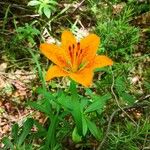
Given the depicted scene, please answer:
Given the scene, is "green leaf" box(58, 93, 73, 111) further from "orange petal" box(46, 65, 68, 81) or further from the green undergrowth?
"orange petal" box(46, 65, 68, 81)

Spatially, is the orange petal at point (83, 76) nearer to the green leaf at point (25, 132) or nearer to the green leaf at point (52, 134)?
the green leaf at point (52, 134)

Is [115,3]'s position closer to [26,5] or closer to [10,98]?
[26,5]

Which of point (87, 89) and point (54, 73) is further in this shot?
point (87, 89)

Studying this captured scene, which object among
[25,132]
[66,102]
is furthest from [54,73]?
[25,132]

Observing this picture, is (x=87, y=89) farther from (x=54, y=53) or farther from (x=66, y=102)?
(x=54, y=53)

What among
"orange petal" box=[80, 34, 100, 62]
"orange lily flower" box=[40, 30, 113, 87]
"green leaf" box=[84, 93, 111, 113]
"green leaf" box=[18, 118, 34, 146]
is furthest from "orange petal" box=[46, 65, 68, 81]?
"green leaf" box=[18, 118, 34, 146]

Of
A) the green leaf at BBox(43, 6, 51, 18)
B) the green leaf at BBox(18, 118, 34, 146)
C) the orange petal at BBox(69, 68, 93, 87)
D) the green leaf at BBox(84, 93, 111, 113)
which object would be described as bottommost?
the green leaf at BBox(18, 118, 34, 146)

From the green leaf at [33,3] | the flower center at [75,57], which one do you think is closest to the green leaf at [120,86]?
the flower center at [75,57]
